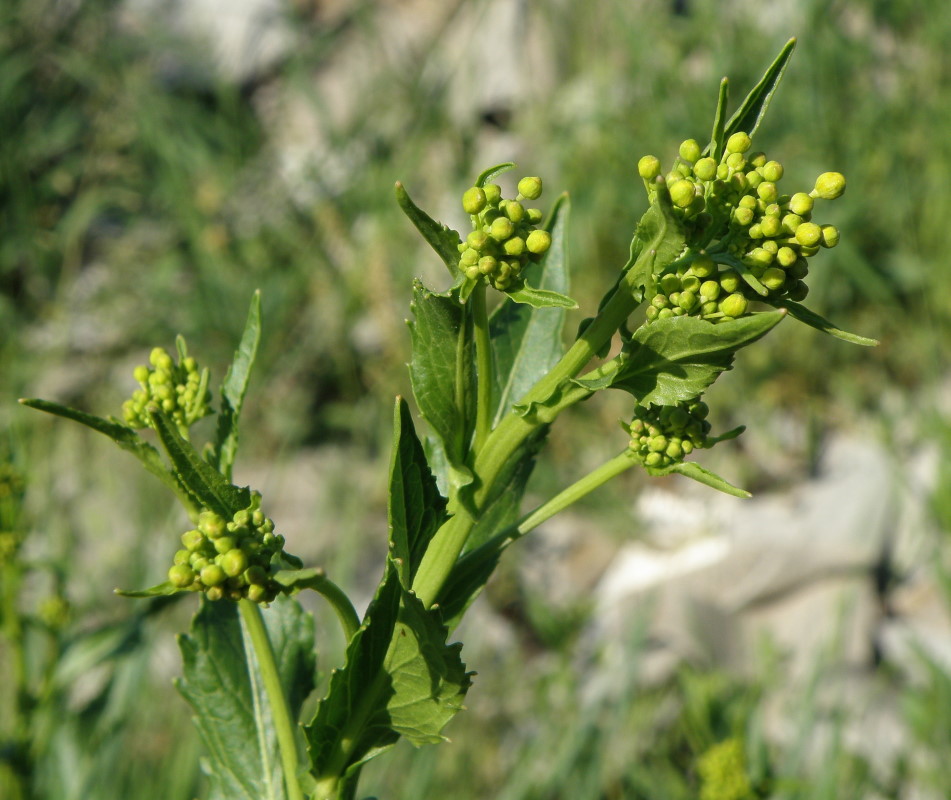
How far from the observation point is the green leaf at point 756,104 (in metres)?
1.07

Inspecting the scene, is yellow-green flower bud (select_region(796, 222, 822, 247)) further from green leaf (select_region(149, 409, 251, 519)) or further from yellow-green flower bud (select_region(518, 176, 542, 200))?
green leaf (select_region(149, 409, 251, 519))

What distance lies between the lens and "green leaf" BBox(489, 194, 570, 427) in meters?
1.40

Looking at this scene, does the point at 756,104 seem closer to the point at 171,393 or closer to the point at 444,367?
the point at 444,367

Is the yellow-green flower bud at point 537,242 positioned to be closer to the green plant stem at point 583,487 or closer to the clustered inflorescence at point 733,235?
the clustered inflorescence at point 733,235

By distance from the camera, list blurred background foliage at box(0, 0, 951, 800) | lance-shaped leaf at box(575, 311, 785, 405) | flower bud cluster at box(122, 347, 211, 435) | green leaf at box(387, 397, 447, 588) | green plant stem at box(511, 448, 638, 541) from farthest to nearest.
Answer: blurred background foliage at box(0, 0, 951, 800), flower bud cluster at box(122, 347, 211, 435), green plant stem at box(511, 448, 638, 541), green leaf at box(387, 397, 447, 588), lance-shaped leaf at box(575, 311, 785, 405)

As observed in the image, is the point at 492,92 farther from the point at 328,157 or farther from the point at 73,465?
the point at 73,465

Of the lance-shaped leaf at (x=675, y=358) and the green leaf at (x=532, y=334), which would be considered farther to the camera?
the green leaf at (x=532, y=334)

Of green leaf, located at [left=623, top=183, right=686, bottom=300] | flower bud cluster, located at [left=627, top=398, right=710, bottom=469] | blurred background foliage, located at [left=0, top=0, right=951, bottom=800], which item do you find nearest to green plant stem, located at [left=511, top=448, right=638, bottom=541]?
flower bud cluster, located at [left=627, top=398, right=710, bottom=469]

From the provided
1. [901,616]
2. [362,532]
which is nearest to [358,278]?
[362,532]

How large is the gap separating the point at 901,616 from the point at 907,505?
1.99ft

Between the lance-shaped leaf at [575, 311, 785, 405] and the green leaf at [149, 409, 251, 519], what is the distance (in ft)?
1.35

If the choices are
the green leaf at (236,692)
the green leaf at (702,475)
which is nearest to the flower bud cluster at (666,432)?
the green leaf at (702,475)

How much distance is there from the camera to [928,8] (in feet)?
19.4

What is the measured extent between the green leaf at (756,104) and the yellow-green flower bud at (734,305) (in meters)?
0.22
